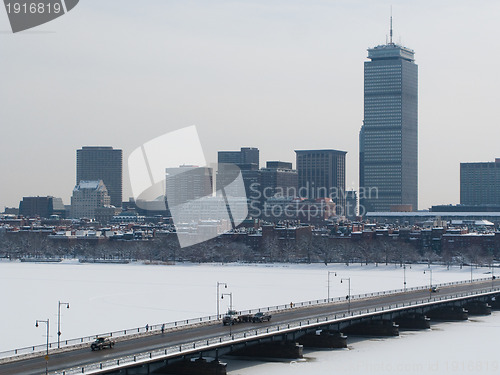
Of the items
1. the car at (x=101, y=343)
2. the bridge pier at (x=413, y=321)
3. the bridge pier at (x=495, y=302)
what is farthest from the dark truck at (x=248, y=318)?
the bridge pier at (x=495, y=302)

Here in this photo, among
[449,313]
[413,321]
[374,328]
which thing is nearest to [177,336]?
[374,328]

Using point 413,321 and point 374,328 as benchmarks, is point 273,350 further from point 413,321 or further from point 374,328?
point 413,321

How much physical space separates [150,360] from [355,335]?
28339 mm

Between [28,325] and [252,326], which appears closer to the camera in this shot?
[252,326]

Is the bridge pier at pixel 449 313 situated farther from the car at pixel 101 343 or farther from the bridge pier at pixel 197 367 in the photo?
the car at pixel 101 343

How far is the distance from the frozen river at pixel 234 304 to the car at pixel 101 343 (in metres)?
7.63

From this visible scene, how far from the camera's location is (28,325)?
70625 millimetres

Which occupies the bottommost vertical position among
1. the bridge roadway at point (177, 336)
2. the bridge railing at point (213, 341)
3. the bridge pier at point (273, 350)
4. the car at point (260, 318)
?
the bridge pier at point (273, 350)

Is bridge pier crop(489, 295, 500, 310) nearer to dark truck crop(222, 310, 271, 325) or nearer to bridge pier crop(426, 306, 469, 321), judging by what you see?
bridge pier crop(426, 306, 469, 321)

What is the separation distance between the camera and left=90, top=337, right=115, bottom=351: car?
53406mm

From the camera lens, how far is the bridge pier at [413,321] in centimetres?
7843

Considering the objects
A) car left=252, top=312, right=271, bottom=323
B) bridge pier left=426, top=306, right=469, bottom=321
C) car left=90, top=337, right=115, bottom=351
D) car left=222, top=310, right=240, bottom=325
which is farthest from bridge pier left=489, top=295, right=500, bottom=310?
car left=90, top=337, right=115, bottom=351

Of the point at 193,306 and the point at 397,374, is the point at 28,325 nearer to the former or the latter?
the point at 193,306

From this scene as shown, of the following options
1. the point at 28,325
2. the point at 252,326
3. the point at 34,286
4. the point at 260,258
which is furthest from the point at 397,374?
the point at 260,258
